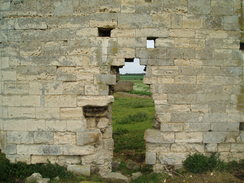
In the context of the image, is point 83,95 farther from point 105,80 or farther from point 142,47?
point 142,47

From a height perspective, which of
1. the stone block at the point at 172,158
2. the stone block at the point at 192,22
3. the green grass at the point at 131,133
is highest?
the stone block at the point at 192,22

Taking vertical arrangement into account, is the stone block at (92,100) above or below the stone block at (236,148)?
above

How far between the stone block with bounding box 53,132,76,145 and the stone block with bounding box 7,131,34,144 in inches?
23.9

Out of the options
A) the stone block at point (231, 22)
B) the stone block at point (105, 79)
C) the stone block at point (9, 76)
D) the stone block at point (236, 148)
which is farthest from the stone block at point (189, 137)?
the stone block at point (9, 76)

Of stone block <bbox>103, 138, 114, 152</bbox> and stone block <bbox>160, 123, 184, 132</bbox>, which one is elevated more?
stone block <bbox>160, 123, 184, 132</bbox>

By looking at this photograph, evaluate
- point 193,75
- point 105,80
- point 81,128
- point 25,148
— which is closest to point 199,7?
point 193,75

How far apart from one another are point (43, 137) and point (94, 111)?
4.59 ft

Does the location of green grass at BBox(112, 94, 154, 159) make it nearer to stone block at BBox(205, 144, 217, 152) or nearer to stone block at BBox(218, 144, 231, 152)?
stone block at BBox(205, 144, 217, 152)

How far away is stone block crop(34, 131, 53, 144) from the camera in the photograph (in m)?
6.48

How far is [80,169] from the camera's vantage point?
6430 mm

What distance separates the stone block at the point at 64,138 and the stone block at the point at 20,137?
61 centimetres

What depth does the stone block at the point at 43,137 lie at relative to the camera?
6.48m

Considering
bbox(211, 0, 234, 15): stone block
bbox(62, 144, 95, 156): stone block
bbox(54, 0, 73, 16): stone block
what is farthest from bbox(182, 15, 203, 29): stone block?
bbox(62, 144, 95, 156): stone block

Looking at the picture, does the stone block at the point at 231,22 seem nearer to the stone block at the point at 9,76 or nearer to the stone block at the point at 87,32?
the stone block at the point at 87,32
